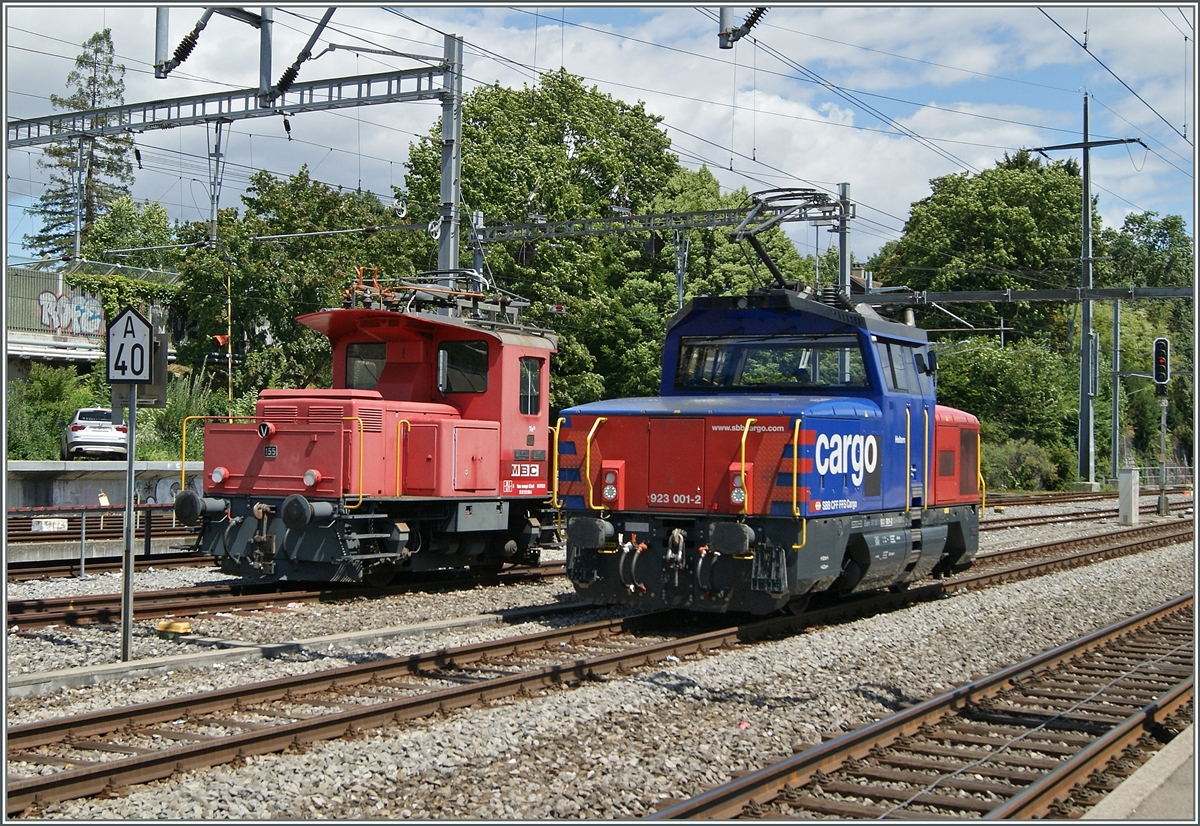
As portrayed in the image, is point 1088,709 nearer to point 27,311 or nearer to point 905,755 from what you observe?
point 905,755

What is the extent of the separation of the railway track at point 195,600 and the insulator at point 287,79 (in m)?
8.60

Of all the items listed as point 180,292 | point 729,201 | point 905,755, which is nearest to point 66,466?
point 180,292

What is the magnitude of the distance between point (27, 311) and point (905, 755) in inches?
1570

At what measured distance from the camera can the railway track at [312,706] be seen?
615 cm

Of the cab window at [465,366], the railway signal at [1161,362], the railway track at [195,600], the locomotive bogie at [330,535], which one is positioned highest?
the railway signal at [1161,362]

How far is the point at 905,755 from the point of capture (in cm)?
685

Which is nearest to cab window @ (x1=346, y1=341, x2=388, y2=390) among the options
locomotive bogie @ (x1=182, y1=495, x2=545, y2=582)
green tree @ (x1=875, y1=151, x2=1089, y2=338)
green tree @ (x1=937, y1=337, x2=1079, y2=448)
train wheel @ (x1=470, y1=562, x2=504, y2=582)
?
locomotive bogie @ (x1=182, y1=495, x2=545, y2=582)

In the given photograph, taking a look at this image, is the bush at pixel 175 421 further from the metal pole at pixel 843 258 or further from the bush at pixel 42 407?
the metal pole at pixel 843 258

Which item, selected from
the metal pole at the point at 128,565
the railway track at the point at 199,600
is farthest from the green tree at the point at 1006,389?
the metal pole at the point at 128,565

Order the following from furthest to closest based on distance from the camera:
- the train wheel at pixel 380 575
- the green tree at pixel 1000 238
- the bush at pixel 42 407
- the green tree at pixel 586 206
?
1. the green tree at pixel 1000 238
2. the green tree at pixel 586 206
3. the bush at pixel 42 407
4. the train wheel at pixel 380 575

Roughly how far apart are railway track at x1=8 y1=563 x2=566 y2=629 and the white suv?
58.6 ft

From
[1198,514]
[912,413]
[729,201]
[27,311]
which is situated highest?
[729,201]

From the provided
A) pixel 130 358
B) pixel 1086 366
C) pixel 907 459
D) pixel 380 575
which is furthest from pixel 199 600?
pixel 1086 366

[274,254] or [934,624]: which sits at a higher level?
[274,254]
